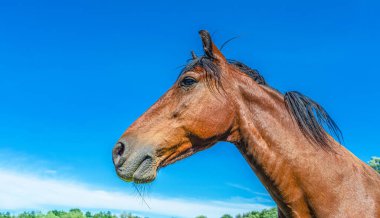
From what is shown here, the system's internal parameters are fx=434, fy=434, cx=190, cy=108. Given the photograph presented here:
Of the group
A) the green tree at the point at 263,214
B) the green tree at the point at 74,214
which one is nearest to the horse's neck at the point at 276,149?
the green tree at the point at 74,214

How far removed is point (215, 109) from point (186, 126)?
35 cm

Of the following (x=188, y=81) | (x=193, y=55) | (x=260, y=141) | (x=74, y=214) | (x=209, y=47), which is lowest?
(x=74, y=214)

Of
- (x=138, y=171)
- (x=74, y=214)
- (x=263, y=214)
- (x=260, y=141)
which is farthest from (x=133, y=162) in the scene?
(x=263, y=214)

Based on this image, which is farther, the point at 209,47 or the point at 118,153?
the point at 209,47

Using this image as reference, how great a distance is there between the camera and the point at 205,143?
448 cm

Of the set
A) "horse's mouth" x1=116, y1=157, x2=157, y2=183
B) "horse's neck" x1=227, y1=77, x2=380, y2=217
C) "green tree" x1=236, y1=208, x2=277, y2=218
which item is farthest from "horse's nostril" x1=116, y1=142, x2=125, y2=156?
"green tree" x1=236, y1=208, x2=277, y2=218

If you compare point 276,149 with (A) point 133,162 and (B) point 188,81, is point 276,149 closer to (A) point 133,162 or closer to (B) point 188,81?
(B) point 188,81

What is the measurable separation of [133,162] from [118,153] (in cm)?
19

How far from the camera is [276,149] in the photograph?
4332mm

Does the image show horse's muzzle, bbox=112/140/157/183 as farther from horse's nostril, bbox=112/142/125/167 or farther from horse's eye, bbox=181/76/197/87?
horse's eye, bbox=181/76/197/87

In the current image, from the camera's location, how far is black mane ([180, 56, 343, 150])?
4.50 meters

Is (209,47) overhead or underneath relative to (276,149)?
overhead

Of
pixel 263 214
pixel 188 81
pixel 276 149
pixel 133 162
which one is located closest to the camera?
pixel 133 162

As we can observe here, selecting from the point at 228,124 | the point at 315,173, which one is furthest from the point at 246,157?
the point at 315,173
